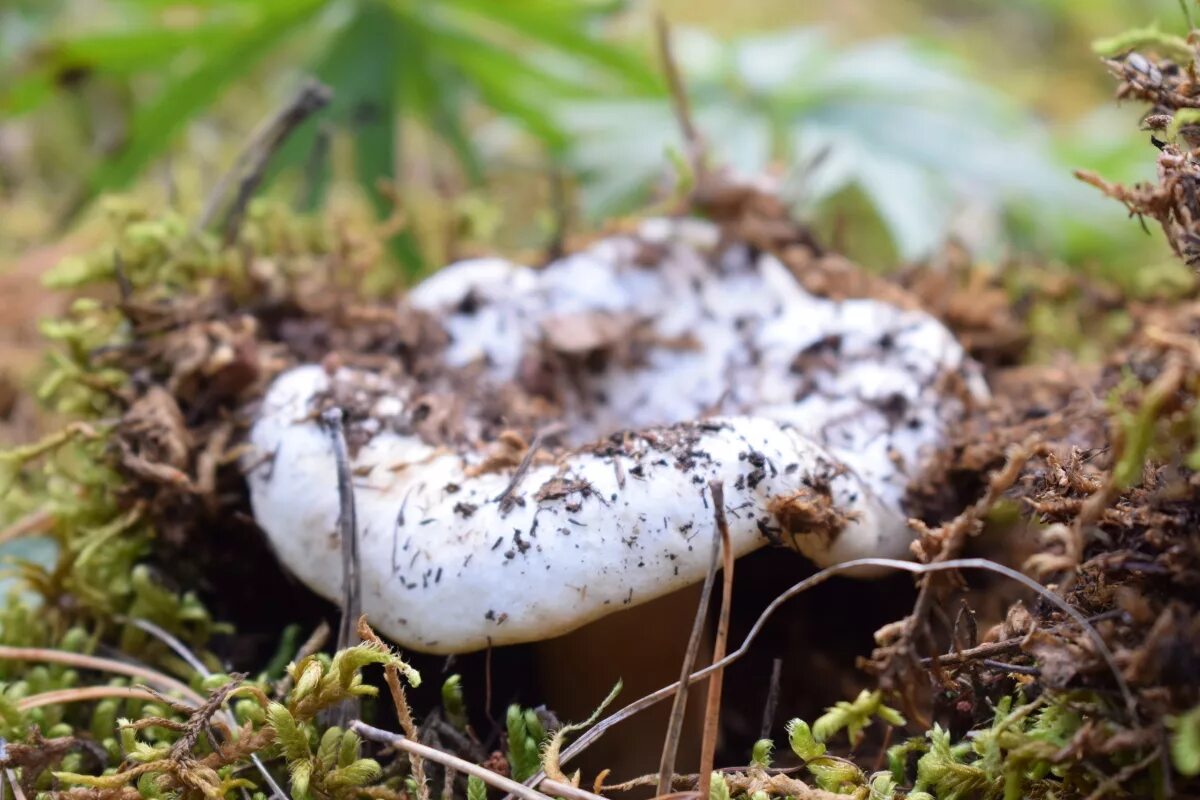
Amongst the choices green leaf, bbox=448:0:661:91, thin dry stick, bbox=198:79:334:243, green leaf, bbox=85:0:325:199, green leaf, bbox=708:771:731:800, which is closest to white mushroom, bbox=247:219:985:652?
green leaf, bbox=708:771:731:800

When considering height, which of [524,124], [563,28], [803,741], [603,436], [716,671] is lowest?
[803,741]

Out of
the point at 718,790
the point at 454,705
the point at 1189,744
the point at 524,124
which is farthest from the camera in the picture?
the point at 524,124

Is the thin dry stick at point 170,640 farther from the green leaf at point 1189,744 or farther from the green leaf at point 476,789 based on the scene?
the green leaf at point 1189,744

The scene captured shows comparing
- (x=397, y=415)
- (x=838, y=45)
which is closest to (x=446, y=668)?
(x=397, y=415)

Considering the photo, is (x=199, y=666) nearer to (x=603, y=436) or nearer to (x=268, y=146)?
(x=603, y=436)

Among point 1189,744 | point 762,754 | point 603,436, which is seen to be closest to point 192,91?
point 603,436

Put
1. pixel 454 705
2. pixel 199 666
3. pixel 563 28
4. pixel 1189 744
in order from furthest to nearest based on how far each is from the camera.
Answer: pixel 563 28 < pixel 199 666 < pixel 454 705 < pixel 1189 744

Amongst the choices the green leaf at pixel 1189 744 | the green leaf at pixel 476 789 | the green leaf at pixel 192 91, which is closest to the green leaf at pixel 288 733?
the green leaf at pixel 476 789
